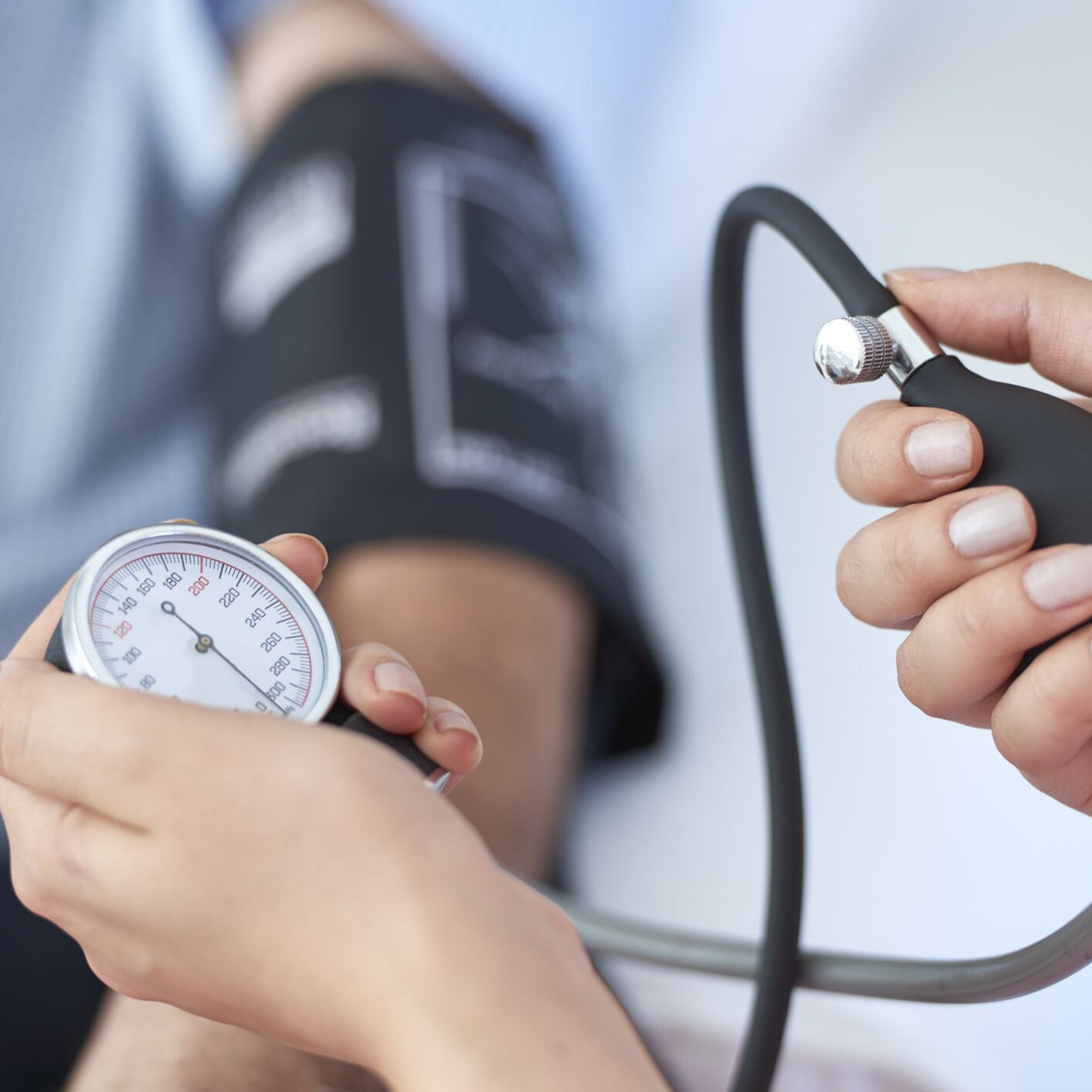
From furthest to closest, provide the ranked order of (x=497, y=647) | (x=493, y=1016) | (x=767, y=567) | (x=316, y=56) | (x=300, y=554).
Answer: (x=316, y=56)
(x=497, y=647)
(x=767, y=567)
(x=300, y=554)
(x=493, y=1016)

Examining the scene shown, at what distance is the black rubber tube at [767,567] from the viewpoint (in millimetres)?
416

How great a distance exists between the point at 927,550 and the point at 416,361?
→ 0.53 m

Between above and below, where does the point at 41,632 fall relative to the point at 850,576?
below

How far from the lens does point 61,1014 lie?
777 millimetres

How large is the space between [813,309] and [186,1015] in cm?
47

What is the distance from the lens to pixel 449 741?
0.33m

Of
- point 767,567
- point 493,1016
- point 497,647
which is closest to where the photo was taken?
point 493,1016

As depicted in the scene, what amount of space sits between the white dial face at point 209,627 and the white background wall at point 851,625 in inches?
10.9

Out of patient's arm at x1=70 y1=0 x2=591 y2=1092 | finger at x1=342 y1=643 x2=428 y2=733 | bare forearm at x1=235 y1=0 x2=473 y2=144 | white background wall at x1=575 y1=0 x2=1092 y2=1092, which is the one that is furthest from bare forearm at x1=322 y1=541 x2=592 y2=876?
bare forearm at x1=235 y1=0 x2=473 y2=144

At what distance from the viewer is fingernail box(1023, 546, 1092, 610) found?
33 centimetres

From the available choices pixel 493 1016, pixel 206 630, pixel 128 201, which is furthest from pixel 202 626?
pixel 128 201

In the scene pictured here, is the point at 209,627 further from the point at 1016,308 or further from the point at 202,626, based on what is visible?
the point at 1016,308

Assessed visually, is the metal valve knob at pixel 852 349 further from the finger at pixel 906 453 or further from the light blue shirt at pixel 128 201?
the light blue shirt at pixel 128 201

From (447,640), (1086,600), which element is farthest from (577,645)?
(1086,600)
